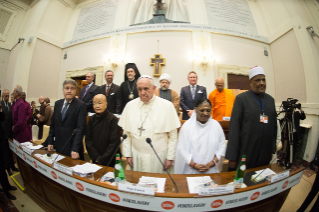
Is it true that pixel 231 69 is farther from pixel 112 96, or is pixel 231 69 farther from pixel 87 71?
pixel 87 71

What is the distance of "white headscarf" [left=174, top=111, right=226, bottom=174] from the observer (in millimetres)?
1380

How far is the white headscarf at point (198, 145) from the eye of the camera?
1.38 metres

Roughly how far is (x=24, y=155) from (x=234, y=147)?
2.80m

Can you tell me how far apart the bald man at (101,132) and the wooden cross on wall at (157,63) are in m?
3.16

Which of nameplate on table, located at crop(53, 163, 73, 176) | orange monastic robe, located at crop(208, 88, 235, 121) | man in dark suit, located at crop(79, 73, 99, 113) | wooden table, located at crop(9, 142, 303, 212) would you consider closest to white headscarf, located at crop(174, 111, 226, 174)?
wooden table, located at crop(9, 142, 303, 212)

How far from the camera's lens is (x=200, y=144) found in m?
1.39

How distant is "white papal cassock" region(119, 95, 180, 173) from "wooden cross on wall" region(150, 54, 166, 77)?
314cm

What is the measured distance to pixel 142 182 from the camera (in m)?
0.94

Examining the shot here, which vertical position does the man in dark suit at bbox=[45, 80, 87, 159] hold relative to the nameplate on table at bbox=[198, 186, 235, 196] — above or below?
above

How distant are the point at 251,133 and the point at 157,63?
3.83 meters

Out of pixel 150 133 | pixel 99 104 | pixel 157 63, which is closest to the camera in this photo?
pixel 150 133

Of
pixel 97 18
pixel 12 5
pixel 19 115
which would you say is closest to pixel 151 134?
pixel 19 115

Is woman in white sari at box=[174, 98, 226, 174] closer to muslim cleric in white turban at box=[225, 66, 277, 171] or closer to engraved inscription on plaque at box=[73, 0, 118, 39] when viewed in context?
muslim cleric in white turban at box=[225, 66, 277, 171]

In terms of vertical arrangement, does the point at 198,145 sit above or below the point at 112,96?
below
